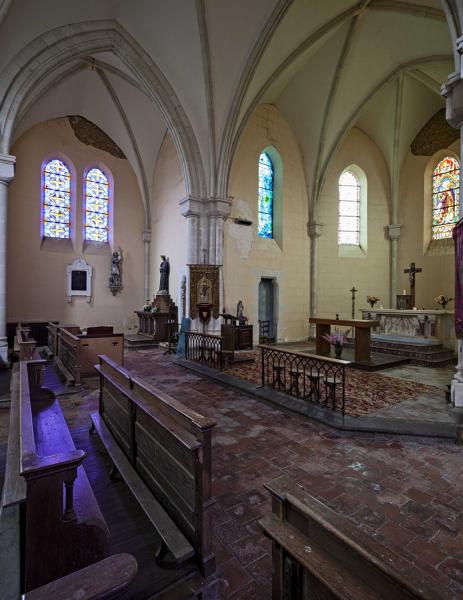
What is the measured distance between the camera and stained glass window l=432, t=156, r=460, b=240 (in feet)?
43.6

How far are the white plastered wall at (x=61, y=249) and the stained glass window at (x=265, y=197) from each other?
6.03 meters

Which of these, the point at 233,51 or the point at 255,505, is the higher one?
the point at 233,51

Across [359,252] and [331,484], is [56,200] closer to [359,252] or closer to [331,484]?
[359,252]

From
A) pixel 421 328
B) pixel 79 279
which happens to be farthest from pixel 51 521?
pixel 79 279

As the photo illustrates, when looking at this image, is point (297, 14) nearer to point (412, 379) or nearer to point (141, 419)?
point (412, 379)

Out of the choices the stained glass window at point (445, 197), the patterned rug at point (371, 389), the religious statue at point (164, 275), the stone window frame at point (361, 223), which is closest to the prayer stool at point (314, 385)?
the patterned rug at point (371, 389)

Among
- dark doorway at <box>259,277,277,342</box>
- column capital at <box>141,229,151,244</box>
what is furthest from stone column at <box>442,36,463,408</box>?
column capital at <box>141,229,151,244</box>

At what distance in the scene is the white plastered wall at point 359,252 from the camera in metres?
14.2

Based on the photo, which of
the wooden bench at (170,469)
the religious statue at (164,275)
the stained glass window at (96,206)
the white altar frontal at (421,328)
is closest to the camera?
the wooden bench at (170,469)

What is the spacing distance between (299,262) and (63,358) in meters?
9.45

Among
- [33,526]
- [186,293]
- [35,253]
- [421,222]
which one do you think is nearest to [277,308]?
[186,293]

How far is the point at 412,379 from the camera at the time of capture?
23.6ft

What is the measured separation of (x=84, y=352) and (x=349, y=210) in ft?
41.3

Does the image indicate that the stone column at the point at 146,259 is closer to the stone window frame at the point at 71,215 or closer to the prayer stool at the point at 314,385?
the stone window frame at the point at 71,215
